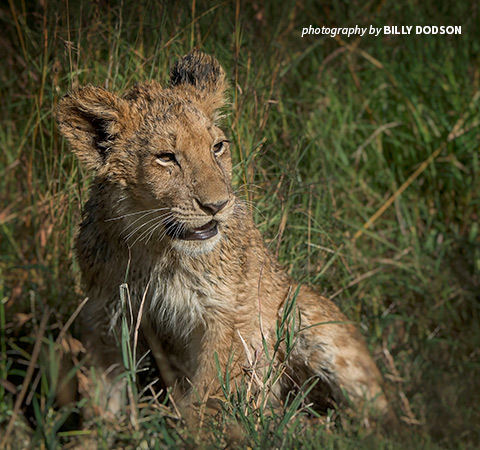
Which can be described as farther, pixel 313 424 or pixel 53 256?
pixel 53 256

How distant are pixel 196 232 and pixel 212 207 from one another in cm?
23

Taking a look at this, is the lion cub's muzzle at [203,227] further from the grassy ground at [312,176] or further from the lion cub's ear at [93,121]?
the grassy ground at [312,176]

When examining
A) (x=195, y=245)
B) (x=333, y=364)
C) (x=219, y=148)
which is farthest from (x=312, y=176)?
(x=195, y=245)

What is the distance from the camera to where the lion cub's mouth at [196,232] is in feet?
12.6

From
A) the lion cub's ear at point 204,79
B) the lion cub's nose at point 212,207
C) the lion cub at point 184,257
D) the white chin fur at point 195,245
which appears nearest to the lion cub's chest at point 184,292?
the lion cub at point 184,257

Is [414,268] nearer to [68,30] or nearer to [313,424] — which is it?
[313,424]

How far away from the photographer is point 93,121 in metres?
4.02

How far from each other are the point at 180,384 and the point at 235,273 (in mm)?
893

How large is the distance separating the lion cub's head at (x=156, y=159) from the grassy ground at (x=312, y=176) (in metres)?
0.72

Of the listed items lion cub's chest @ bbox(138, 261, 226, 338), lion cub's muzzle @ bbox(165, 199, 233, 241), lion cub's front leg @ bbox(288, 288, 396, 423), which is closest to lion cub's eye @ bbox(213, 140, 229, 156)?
lion cub's muzzle @ bbox(165, 199, 233, 241)

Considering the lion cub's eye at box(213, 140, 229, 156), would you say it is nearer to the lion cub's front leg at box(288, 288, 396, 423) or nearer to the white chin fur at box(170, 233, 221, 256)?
A: the white chin fur at box(170, 233, 221, 256)

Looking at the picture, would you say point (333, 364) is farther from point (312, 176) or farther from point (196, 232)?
point (312, 176)

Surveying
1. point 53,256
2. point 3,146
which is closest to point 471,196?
point 53,256

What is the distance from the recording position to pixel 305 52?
6.38 metres
